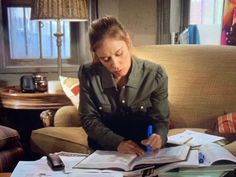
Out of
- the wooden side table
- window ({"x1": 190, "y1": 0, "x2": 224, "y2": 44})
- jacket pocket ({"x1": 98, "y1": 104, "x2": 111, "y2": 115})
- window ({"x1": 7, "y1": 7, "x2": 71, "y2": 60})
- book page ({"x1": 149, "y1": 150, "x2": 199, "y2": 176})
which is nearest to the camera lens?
book page ({"x1": 149, "y1": 150, "x2": 199, "y2": 176})

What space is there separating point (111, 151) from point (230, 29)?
133 cm

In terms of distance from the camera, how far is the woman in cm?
146

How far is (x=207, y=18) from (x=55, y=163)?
194cm

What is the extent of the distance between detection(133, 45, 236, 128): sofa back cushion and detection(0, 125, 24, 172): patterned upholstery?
89 centimetres

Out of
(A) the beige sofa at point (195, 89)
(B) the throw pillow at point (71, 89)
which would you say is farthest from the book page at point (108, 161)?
(B) the throw pillow at point (71, 89)

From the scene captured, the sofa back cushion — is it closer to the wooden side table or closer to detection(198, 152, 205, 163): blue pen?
the wooden side table

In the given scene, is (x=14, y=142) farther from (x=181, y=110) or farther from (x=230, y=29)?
(x=230, y=29)

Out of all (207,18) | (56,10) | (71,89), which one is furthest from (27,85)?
(207,18)

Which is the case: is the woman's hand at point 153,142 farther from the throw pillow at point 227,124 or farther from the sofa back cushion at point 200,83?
the sofa back cushion at point 200,83

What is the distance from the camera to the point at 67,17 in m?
2.22

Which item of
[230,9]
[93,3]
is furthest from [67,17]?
[230,9]

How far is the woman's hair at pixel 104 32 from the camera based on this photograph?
1.48m

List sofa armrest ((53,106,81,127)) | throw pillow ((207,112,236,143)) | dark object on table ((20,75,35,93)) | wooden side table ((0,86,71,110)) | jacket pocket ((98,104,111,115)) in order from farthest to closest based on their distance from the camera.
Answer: dark object on table ((20,75,35,93))
wooden side table ((0,86,71,110))
sofa armrest ((53,106,81,127))
throw pillow ((207,112,236,143))
jacket pocket ((98,104,111,115))

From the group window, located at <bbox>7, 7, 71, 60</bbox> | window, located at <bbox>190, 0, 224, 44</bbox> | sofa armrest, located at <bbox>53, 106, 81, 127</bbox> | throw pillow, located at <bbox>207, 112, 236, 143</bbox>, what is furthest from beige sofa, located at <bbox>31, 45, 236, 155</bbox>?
window, located at <bbox>7, 7, 71, 60</bbox>
